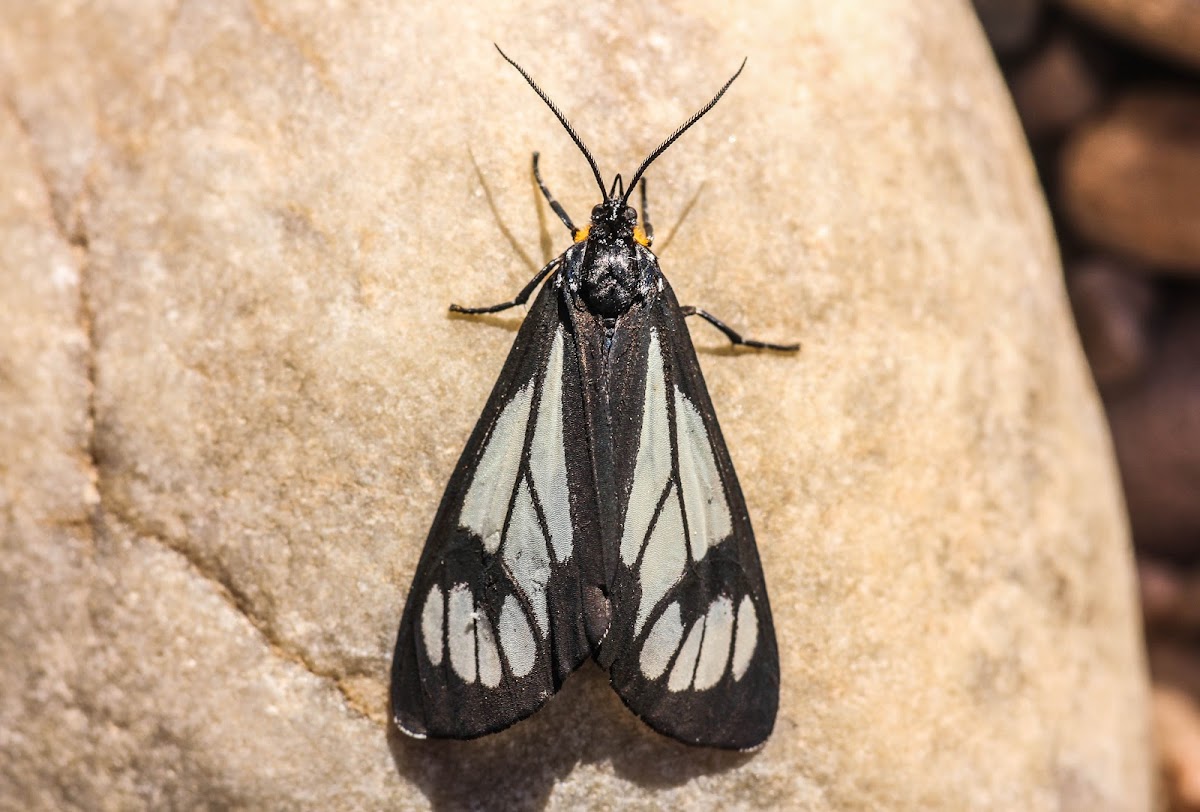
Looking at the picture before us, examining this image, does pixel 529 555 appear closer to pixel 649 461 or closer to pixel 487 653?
pixel 487 653

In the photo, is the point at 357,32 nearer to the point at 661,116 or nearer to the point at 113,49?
the point at 113,49

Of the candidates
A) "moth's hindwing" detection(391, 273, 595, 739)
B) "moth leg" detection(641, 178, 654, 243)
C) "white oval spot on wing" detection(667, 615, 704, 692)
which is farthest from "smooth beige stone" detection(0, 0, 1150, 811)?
"white oval spot on wing" detection(667, 615, 704, 692)

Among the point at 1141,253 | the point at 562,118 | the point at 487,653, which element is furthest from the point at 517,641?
the point at 1141,253

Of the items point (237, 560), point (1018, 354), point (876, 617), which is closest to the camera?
point (237, 560)

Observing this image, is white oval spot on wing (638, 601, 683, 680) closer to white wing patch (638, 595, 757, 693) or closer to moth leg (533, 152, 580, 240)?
white wing patch (638, 595, 757, 693)

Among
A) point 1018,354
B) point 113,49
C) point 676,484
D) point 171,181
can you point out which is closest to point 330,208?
point 171,181
